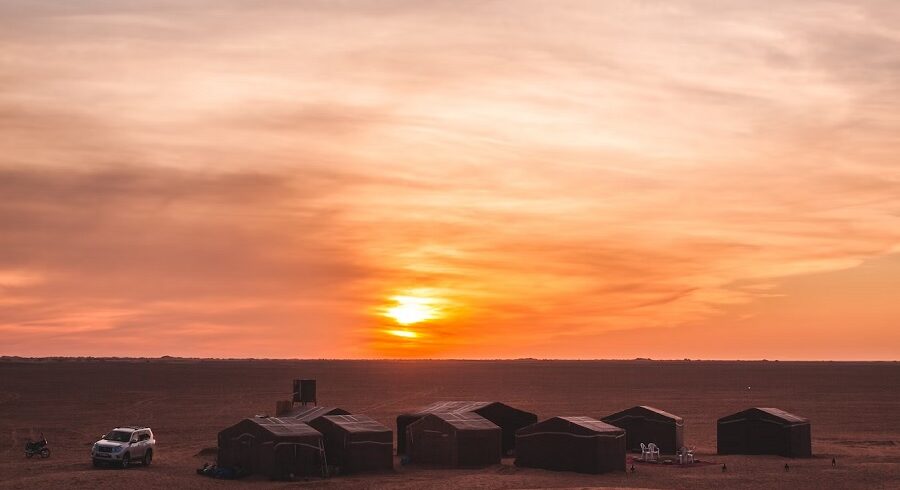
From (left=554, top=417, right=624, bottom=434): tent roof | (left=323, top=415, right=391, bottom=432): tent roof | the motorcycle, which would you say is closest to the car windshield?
the motorcycle

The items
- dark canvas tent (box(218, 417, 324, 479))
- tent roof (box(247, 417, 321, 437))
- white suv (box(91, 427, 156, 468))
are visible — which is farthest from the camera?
white suv (box(91, 427, 156, 468))

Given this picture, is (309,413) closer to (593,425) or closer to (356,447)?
(356,447)

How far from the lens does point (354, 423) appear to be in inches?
2087

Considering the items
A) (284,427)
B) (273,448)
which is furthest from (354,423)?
(273,448)

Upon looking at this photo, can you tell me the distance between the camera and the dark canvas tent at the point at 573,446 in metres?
50.7

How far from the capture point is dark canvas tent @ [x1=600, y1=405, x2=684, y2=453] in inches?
2388

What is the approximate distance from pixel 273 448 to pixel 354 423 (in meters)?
5.69

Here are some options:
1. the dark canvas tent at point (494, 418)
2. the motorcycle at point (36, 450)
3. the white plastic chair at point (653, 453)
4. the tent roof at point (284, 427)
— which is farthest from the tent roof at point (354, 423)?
the motorcycle at point (36, 450)

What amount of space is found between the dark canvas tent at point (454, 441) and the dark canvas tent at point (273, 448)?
21.7ft

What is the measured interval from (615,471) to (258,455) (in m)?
17.9

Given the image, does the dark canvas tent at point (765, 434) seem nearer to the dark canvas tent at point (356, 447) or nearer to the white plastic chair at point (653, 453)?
the white plastic chair at point (653, 453)

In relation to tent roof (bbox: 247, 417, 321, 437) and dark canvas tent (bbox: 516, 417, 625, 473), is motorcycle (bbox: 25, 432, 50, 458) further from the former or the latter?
dark canvas tent (bbox: 516, 417, 625, 473)

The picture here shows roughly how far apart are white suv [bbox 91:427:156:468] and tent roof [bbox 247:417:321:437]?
6.37 metres

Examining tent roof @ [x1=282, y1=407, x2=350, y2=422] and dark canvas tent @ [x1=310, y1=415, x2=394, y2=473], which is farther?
tent roof @ [x1=282, y1=407, x2=350, y2=422]
